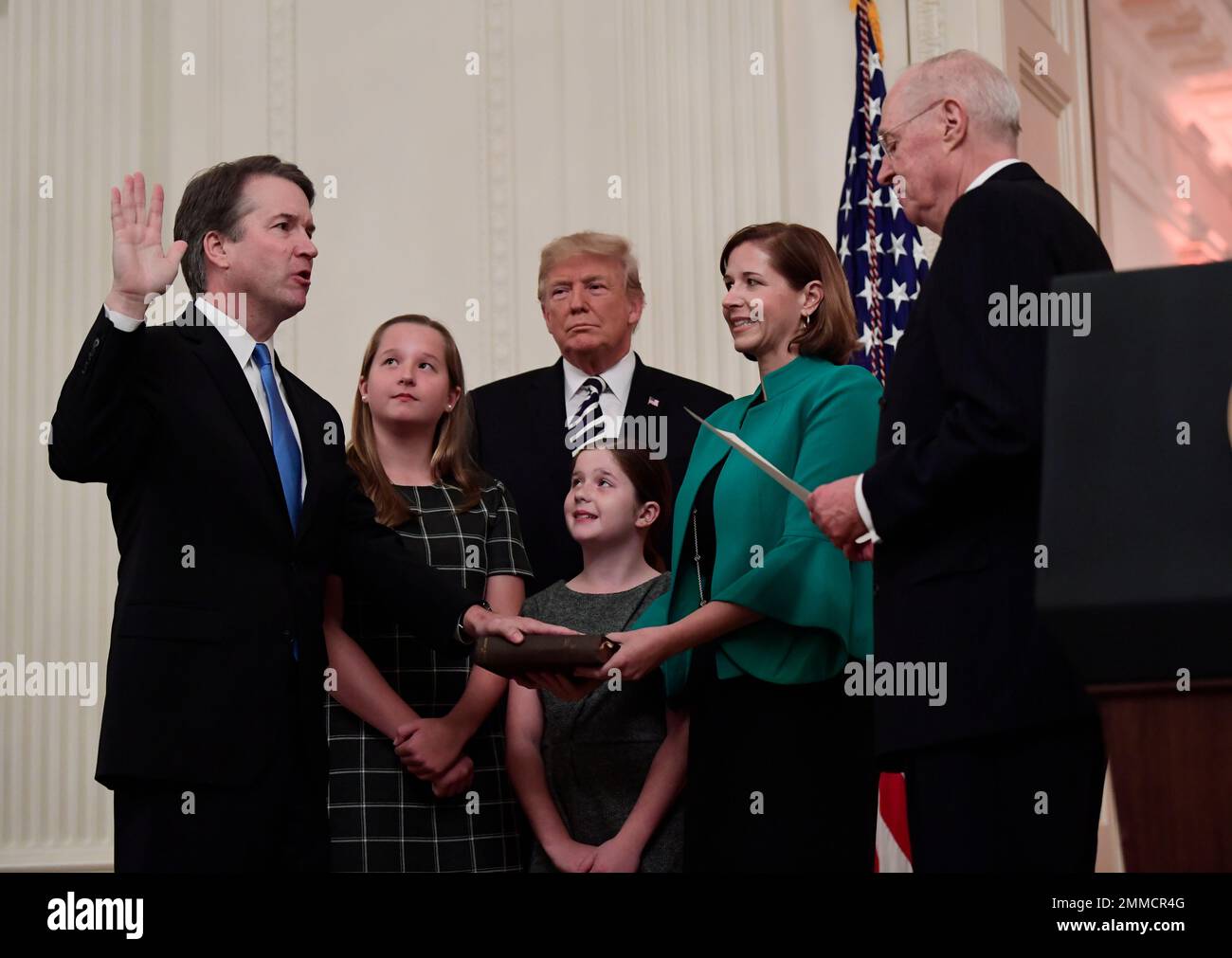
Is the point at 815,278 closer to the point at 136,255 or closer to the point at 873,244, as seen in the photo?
the point at 136,255

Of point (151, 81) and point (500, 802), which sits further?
point (151, 81)

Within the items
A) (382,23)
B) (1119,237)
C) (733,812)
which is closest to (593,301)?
(733,812)

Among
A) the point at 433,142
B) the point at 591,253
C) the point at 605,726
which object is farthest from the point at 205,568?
the point at 433,142

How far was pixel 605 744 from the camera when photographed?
347 centimetres

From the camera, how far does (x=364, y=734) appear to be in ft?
11.0

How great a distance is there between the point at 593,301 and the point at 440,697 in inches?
49.8

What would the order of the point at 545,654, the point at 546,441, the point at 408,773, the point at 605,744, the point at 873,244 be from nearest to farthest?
the point at 545,654, the point at 408,773, the point at 605,744, the point at 546,441, the point at 873,244

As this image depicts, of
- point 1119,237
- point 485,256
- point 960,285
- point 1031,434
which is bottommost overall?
point 1031,434

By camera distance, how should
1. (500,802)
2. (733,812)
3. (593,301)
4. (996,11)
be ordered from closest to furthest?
1. (733,812)
2. (500,802)
3. (593,301)
4. (996,11)

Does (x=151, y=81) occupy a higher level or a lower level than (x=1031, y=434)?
higher

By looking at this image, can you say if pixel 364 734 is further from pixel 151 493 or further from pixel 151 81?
pixel 151 81

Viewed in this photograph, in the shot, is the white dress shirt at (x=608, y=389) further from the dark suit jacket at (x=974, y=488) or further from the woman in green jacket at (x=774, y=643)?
the dark suit jacket at (x=974, y=488)

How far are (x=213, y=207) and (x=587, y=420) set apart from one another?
1226mm

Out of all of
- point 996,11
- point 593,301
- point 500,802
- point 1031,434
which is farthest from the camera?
point 996,11
